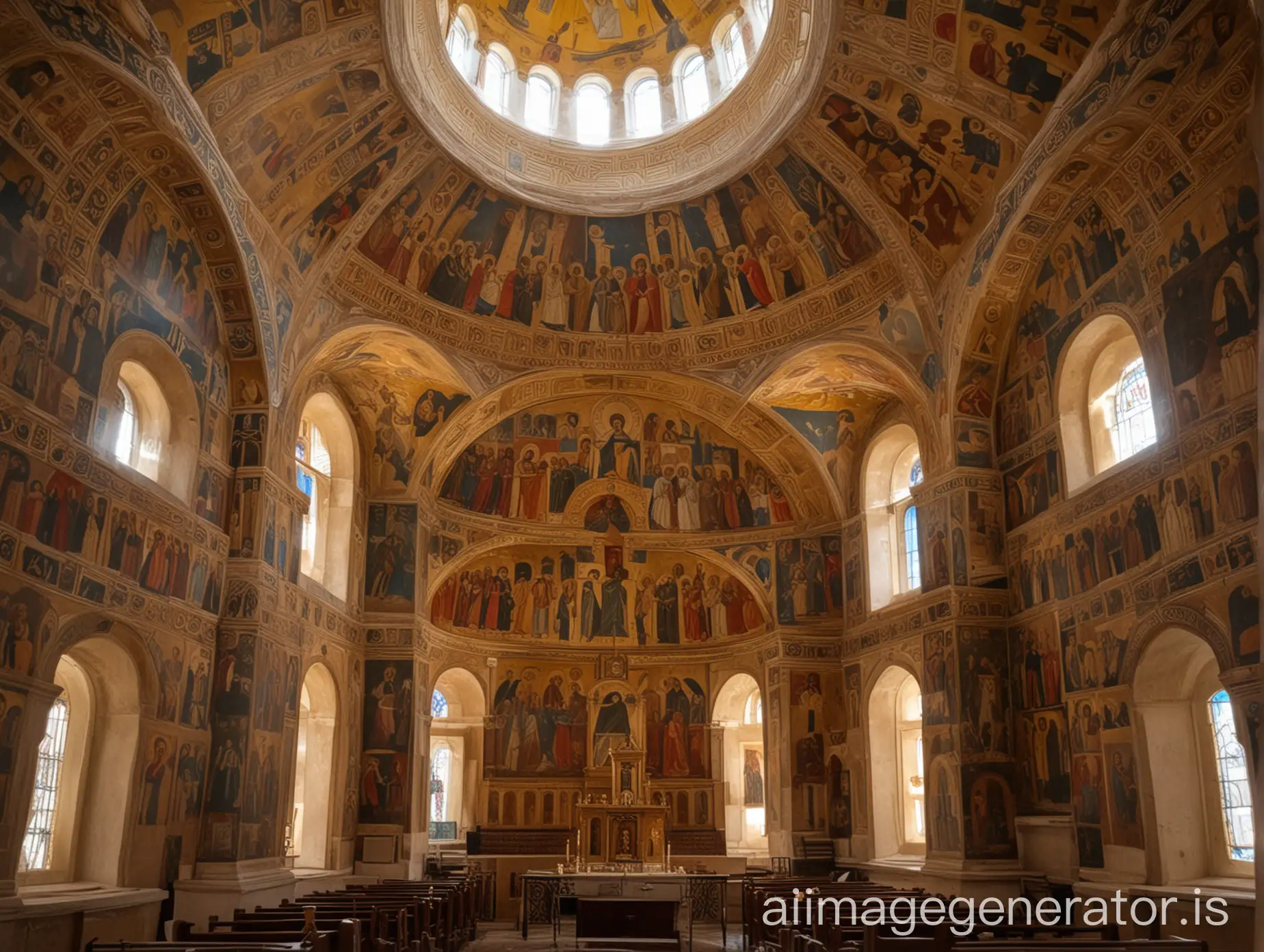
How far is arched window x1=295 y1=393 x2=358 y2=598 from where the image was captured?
22344 mm

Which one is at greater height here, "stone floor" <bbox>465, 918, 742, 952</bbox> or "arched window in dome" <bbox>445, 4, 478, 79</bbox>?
"arched window in dome" <bbox>445, 4, 478, 79</bbox>

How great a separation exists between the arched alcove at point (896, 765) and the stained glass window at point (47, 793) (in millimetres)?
15177

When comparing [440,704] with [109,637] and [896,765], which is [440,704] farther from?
[109,637]

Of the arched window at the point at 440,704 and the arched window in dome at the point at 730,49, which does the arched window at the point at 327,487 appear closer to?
the arched window at the point at 440,704

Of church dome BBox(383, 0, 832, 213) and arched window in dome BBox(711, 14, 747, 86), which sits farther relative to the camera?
arched window in dome BBox(711, 14, 747, 86)

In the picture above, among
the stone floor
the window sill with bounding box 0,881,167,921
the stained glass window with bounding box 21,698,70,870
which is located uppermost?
the stained glass window with bounding box 21,698,70,870

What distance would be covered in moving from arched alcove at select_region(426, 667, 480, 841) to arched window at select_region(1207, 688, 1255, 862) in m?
16.2

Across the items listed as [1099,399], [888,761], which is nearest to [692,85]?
[1099,399]

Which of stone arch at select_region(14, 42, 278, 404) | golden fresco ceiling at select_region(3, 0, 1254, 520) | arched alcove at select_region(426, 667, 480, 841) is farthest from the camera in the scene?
arched alcove at select_region(426, 667, 480, 841)

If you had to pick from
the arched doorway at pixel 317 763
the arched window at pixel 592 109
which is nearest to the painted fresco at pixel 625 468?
the arched doorway at pixel 317 763

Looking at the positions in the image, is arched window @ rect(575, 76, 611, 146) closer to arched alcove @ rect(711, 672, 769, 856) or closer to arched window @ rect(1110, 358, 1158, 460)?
arched window @ rect(1110, 358, 1158, 460)

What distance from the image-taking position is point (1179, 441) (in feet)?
47.8

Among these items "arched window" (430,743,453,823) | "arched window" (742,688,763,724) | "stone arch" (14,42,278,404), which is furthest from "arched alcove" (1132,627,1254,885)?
"arched window" (430,743,453,823)

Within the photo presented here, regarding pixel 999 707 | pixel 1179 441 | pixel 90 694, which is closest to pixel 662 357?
pixel 999 707
